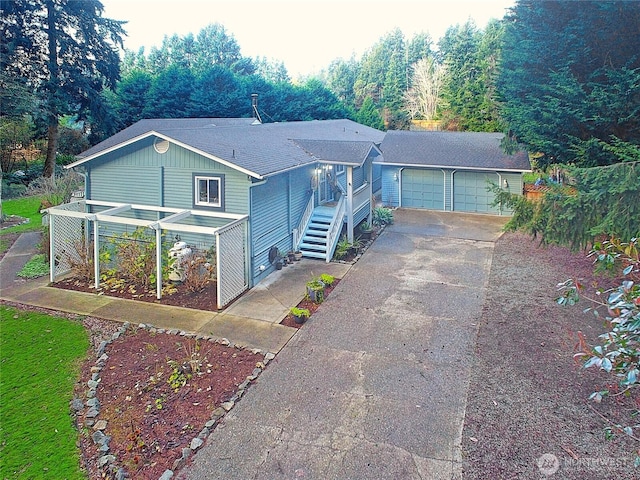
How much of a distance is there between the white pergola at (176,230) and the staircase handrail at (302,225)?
2843mm

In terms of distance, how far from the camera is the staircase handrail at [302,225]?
13.9 m

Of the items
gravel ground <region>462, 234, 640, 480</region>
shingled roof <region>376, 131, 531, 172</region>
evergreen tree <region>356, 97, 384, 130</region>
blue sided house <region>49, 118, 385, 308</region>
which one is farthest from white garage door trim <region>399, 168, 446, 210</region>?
evergreen tree <region>356, 97, 384, 130</region>

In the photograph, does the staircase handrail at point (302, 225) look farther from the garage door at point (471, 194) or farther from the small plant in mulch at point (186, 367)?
the garage door at point (471, 194)

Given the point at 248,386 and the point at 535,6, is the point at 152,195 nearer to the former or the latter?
the point at 248,386

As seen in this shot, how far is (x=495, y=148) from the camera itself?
21.1m

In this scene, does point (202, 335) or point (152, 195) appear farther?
point (152, 195)

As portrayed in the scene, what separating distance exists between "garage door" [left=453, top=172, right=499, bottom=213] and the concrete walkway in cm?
1054

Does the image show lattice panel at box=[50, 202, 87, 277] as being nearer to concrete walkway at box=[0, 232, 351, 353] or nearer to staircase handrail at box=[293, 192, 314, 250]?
concrete walkway at box=[0, 232, 351, 353]

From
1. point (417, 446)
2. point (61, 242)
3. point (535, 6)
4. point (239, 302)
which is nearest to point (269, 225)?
point (239, 302)

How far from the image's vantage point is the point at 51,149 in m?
25.9

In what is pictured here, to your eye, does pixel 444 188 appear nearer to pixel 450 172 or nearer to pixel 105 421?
pixel 450 172

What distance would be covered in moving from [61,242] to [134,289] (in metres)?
2.56

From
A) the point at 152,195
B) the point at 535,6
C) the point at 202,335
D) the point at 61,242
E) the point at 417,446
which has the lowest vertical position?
the point at 417,446

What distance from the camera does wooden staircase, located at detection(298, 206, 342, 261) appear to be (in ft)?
45.2
